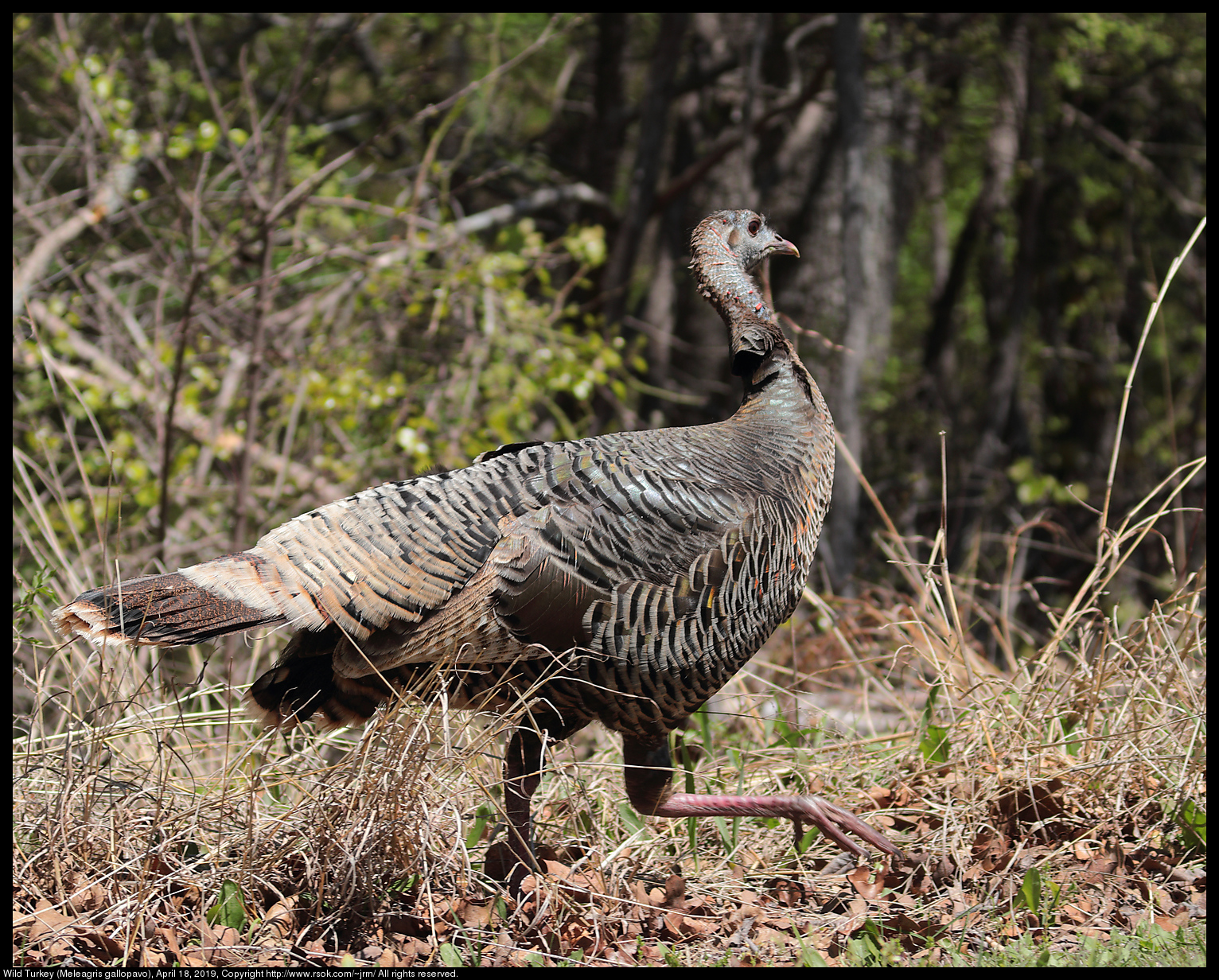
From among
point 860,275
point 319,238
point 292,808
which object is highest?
point 319,238

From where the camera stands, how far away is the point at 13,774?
303cm

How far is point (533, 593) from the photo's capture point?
271 cm

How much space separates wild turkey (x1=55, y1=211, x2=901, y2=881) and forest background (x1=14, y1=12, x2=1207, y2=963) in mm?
307

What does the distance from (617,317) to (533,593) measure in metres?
5.06

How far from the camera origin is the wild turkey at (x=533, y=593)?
2.64 m

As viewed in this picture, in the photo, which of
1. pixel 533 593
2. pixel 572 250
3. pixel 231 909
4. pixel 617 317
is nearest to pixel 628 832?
pixel 533 593

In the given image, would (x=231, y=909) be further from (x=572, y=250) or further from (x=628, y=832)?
(x=572, y=250)

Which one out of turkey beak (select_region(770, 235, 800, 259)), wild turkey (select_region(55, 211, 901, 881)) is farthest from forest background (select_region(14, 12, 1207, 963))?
turkey beak (select_region(770, 235, 800, 259))

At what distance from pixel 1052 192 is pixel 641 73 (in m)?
4.53

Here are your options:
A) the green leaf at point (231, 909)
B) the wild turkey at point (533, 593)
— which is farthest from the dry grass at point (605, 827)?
the wild turkey at point (533, 593)

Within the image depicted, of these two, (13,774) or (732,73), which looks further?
(732,73)

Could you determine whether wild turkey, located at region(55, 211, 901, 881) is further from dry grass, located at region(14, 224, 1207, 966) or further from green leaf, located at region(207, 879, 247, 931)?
green leaf, located at region(207, 879, 247, 931)
